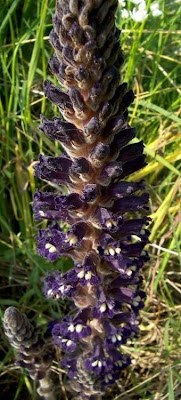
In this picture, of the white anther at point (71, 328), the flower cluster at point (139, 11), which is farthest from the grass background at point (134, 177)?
the white anther at point (71, 328)

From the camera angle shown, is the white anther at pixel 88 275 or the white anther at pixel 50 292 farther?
the white anther at pixel 50 292

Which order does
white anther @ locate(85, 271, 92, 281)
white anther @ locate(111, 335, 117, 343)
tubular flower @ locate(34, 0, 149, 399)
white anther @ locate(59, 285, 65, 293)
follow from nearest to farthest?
tubular flower @ locate(34, 0, 149, 399), white anther @ locate(85, 271, 92, 281), white anther @ locate(59, 285, 65, 293), white anther @ locate(111, 335, 117, 343)

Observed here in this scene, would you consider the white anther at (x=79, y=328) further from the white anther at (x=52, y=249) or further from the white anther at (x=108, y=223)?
the white anther at (x=108, y=223)

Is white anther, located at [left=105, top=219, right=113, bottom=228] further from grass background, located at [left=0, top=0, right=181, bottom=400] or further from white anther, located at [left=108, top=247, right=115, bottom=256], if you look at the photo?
grass background, located at [left=0, top=0, right=181, bottom=400]

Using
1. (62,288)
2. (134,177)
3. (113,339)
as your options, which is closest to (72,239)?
(62,288)

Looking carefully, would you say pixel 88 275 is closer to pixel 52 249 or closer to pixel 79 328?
pixel 52 249

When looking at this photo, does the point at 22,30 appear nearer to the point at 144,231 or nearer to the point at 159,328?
the point at 144,231

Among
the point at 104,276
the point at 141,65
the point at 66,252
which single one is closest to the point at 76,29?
the point at 66,252

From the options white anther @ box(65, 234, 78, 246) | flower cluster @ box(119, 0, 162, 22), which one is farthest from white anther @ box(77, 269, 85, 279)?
flower cluster @ box(119, 0, 162, 22)

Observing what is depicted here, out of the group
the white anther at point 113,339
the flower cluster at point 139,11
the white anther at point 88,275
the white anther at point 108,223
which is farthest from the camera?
the flower cluster at point 139,11
